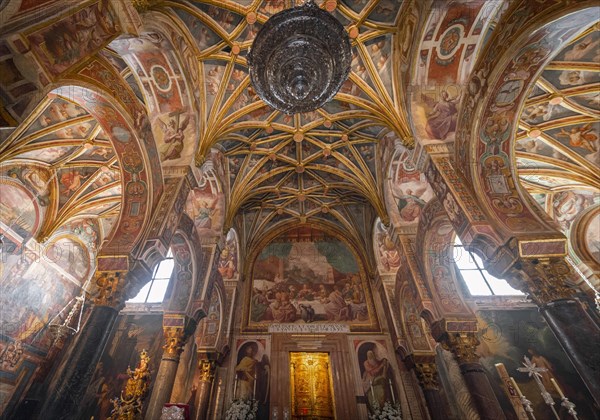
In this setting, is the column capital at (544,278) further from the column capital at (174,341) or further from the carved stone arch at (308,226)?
the carved stone arch at (308,226)

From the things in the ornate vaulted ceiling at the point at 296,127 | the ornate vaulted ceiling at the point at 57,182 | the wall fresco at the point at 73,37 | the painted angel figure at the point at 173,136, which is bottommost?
the wall fresco at the point at 73,37

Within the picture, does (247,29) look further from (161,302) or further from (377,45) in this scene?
(161,302)

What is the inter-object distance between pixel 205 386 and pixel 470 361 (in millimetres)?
8542

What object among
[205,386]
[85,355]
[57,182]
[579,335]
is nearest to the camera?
[579,335]

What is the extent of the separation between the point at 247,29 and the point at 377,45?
3.79m

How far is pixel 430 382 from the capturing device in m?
8.55

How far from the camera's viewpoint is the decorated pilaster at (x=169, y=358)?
626 cm

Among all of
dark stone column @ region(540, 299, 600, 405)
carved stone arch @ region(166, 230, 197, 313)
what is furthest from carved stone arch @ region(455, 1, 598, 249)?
carved stone arch @ region(166, 230, 197, 313)

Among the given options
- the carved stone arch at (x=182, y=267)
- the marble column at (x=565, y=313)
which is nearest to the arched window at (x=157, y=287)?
the carved stone arch at (x=182, y=267)

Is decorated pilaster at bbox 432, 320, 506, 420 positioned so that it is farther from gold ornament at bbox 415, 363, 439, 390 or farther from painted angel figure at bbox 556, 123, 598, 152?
painted angel figure at bbox 556, 123, 598, 152

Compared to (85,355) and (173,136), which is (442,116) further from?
(85,355)

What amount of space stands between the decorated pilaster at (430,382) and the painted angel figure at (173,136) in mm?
10359

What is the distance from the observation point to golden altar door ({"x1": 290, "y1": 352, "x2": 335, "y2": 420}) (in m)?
10.1

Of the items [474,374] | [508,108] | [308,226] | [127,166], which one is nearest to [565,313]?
[474,374]
